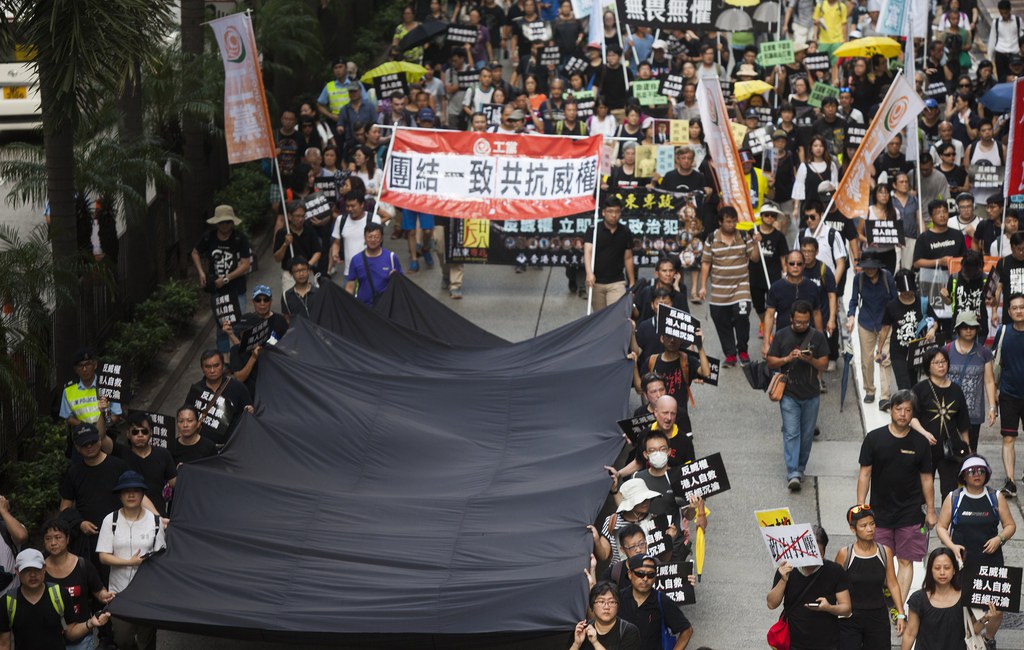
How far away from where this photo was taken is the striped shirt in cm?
1766

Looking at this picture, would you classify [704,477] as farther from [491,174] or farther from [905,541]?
[491,174]

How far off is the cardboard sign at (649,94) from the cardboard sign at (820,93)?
2.16 meters

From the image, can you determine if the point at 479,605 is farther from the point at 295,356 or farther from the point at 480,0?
the point at 480,0

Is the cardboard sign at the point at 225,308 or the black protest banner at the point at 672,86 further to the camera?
the black protest banner at the point at 672,86

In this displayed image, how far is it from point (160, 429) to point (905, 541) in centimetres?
614

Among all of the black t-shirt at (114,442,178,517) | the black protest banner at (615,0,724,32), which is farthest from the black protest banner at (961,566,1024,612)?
the black protest banner at (615,0,724,32)

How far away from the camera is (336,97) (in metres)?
24.6

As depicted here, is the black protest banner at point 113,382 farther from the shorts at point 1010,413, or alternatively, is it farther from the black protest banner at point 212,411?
the shorts at point 1010,413

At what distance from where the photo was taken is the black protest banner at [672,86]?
23.8m

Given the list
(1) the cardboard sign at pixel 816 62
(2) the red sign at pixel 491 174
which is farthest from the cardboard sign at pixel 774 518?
(1) the cardboard sign at pixel 816 62

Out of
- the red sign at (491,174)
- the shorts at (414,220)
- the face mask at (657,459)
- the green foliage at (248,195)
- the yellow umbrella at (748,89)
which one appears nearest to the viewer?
the face mask at (657,459)

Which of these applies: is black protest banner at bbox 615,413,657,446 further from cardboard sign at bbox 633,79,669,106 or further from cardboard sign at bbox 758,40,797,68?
cardboard sign at bbox 758,40,797,68

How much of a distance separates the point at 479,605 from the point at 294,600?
4.38 ft

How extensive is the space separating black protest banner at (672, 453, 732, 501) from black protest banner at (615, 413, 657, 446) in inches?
36.3
